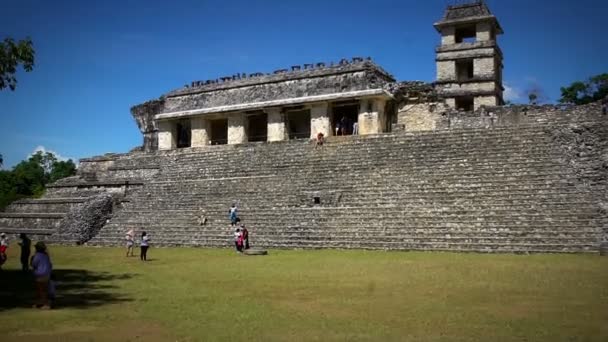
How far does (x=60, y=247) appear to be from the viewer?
51.3 ft

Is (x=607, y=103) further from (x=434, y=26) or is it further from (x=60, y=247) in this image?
(x=60, y=247)

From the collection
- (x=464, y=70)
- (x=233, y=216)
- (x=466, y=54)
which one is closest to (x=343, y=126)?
(x=233, y=216)

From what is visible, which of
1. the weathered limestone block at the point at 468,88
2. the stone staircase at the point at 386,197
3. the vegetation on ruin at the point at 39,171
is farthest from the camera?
the vegetation on ruin at the point at 39,171

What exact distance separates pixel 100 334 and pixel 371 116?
54.7ft

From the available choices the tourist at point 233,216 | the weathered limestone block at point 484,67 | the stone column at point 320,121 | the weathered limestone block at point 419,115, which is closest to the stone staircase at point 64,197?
the tourist at point 233,216

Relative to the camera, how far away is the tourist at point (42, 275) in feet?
21.3

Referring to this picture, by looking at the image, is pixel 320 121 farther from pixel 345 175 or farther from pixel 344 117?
pixel 345 175

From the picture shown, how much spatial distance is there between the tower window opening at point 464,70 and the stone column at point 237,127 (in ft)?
41.2

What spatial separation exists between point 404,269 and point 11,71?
687cm

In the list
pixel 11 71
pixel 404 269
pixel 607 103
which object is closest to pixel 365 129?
pixel 607 103

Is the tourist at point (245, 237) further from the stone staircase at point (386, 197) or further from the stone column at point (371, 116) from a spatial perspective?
the stone column at point (371, 116)

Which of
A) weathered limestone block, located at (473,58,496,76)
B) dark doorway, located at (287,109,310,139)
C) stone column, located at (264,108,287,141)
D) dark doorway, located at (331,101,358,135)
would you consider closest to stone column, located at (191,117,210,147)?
stone column, located at (264,108,287,141)

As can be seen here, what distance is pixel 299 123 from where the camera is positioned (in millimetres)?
25375

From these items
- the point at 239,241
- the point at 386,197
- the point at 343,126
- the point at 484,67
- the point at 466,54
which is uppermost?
the point at 466,54
